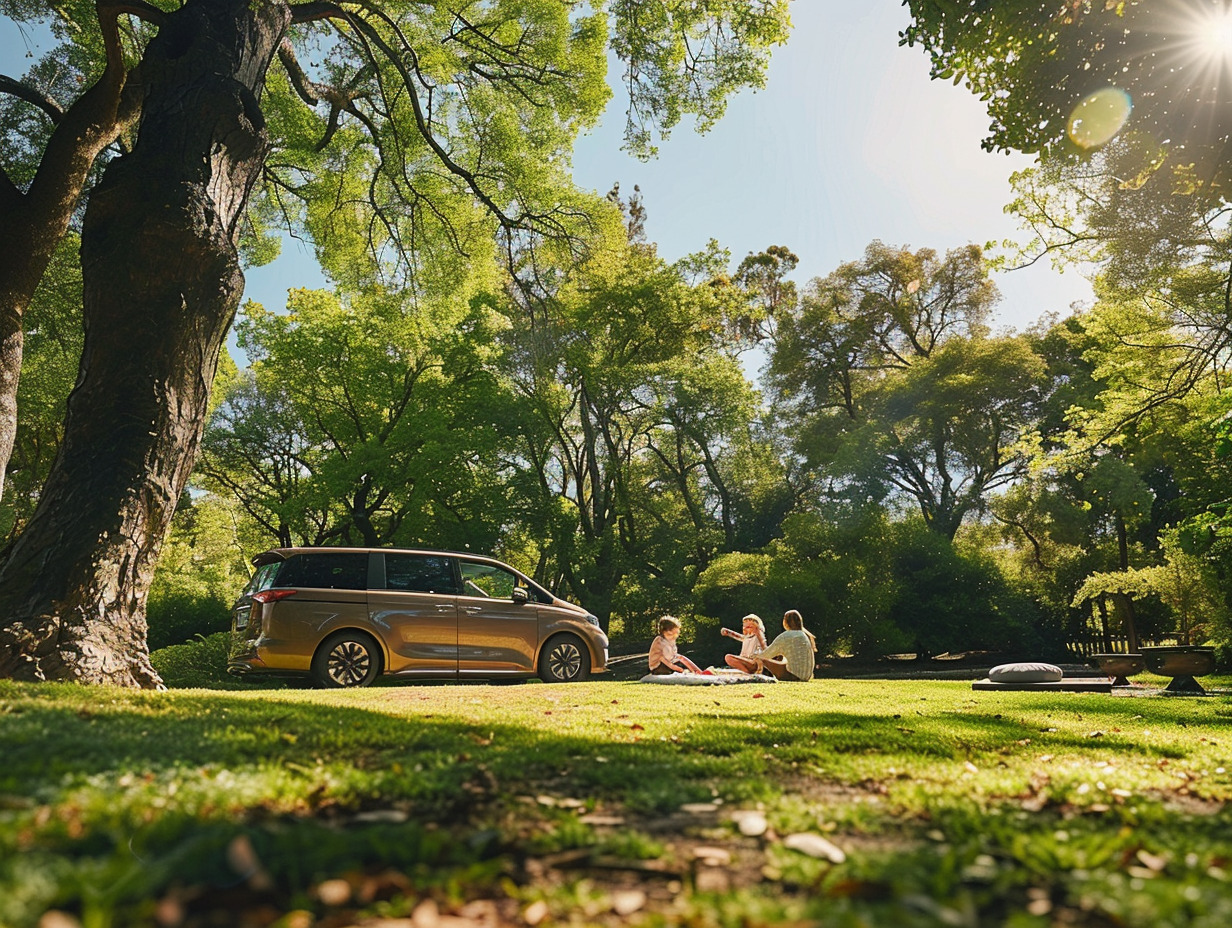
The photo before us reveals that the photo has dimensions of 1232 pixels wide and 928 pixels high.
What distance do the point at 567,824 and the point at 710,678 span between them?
9796 millimetres

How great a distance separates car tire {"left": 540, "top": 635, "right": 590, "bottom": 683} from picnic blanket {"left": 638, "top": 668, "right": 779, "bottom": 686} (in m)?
1.09

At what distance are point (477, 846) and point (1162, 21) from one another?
9377 mm

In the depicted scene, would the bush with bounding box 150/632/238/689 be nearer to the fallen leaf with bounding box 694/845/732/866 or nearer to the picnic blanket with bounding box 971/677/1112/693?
the picnic blanket with bounding box 971/677/1112/693

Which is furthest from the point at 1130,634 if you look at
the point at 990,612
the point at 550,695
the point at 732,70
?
the point at 550,695

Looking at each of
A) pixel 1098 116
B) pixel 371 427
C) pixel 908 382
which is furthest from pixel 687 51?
pixel 908 382

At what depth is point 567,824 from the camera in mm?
2676

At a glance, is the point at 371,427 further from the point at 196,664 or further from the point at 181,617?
the point at 196,664

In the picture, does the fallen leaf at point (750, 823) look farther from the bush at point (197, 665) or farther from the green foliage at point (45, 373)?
the bush at point (197, 665)

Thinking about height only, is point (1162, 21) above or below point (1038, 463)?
above

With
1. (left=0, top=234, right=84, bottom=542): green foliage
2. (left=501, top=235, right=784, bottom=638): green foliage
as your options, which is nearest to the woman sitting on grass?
(left=0, top=234, right=84, bottom=542): green foliage

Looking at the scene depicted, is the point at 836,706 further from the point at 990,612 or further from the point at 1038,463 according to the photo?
the point at 990,612

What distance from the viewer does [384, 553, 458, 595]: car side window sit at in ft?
38.7

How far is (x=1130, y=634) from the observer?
27594 mm

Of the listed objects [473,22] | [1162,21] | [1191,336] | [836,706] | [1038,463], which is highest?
[473,22]
